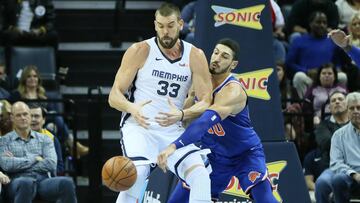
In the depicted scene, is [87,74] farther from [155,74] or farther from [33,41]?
[155,74]

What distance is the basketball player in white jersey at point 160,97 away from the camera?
921 cm

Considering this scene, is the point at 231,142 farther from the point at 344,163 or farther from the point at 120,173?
the point at 344,163

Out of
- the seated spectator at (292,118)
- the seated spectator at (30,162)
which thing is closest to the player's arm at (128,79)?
the seated spectator at (30,162)

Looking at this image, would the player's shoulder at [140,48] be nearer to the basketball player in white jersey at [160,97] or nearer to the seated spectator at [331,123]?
the basketball player in white jersey at [160,97]

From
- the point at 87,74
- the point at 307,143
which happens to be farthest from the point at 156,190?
the point at 87,74

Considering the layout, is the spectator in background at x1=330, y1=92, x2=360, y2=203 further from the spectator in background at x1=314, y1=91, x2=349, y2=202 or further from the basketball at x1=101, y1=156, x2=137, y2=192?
the basketball at x1=101, y1=156, x2=137, y2=192

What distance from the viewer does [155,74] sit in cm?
947

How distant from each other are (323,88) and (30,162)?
3867mm

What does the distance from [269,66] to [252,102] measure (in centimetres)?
41

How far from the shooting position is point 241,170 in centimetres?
986

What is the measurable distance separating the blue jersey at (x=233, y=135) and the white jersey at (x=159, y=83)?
0.49 m

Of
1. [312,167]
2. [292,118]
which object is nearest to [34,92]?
[292,118]

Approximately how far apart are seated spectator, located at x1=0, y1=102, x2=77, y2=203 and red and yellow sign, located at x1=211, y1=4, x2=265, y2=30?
7.67 ft

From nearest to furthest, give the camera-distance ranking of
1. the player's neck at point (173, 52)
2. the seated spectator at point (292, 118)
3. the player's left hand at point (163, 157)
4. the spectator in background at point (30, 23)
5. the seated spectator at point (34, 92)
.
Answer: the player's left hand at point (163, 157) → the player's neck at point (173, 52) → the seated spectator at point (292, 118) → the seated spectator at point (34, 92) → the spectator in background at point (30, 23)
